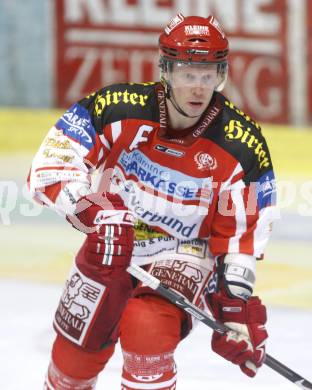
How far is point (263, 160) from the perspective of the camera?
4445 mm

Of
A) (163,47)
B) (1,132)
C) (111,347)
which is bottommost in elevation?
(1,132)

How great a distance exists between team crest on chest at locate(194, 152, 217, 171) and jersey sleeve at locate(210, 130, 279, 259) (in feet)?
0.28

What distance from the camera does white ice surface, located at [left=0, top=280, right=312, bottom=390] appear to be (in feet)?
17.3

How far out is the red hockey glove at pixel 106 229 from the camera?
13.8ft

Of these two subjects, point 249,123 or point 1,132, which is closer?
point 249,123

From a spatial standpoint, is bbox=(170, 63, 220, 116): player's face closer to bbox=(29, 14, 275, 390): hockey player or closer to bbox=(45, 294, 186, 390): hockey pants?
bbox=(29, 14, 275, 390): hockey player

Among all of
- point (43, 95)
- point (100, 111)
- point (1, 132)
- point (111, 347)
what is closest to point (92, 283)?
point (111, 347)

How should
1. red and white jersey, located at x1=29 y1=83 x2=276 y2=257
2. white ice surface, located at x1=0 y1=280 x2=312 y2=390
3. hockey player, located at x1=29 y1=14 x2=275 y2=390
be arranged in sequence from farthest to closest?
white ice surface, located at x1=0 y1=280 x2=312 y2=390 → red and white jersey, located at x1=29 y1=83 x2=276 y2=257 → hockey player, located at x1=29 y1=14 x2=275 y2=390

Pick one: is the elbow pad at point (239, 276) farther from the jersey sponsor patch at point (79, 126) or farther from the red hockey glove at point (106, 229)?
the jersey sponsor patch at point (79, 126)

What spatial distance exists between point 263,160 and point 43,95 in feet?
21.0

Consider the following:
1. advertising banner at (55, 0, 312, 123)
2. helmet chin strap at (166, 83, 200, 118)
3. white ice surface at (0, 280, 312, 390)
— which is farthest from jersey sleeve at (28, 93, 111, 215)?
advertising banner at (55, 0, 312, 123)

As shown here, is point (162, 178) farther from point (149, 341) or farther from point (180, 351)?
point (180, 351)

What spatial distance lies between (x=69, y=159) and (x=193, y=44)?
1.94 ft

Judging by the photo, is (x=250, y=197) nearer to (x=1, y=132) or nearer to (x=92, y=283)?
(x=92, y=283)
